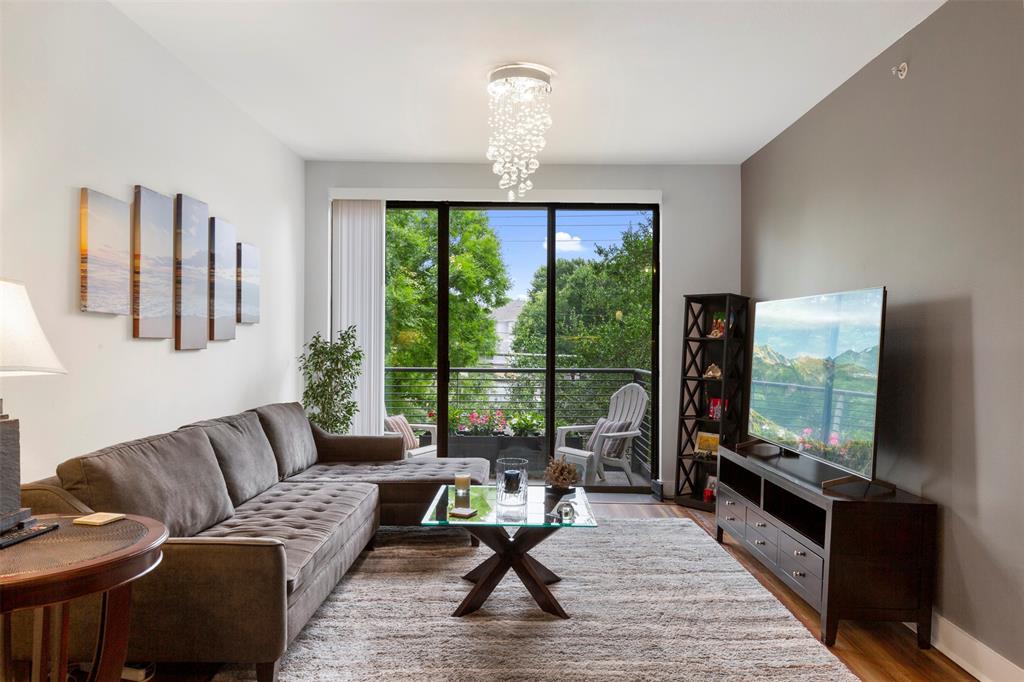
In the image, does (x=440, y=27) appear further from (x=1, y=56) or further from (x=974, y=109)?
(x=974, y=109)

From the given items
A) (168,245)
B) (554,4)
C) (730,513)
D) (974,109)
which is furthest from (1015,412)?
(168,245)

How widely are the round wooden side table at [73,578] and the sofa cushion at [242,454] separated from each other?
1224 millimetres

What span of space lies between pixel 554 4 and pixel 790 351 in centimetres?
222

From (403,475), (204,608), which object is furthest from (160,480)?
(403,475)

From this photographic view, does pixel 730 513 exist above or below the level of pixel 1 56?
below

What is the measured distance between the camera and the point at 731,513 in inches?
162

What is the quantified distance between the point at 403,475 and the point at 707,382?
103 inches

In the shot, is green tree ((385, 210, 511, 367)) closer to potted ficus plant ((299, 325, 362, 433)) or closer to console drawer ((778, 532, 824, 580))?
potted ficus plant ((299, 325, 362, 433))

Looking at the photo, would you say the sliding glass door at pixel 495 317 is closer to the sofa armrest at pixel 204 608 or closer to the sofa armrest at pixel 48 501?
the sofa armrest at pixel 204 608

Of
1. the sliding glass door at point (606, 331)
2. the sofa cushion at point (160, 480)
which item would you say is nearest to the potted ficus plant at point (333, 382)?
the sliding glass door at point (606, 331)

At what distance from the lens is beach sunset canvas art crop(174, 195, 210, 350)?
Result: 351 centimetres

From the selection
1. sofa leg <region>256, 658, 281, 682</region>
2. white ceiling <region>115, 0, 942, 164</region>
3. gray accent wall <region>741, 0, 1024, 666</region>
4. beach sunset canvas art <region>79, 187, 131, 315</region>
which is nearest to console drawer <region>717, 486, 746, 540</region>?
gray accent wall <region>741, 0, 1024, 666</region>

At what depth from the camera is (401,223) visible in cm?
574

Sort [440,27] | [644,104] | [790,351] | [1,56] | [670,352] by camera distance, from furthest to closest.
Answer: [670,352] < [644,104] < [790,351] < [440,27] < [1,56]
